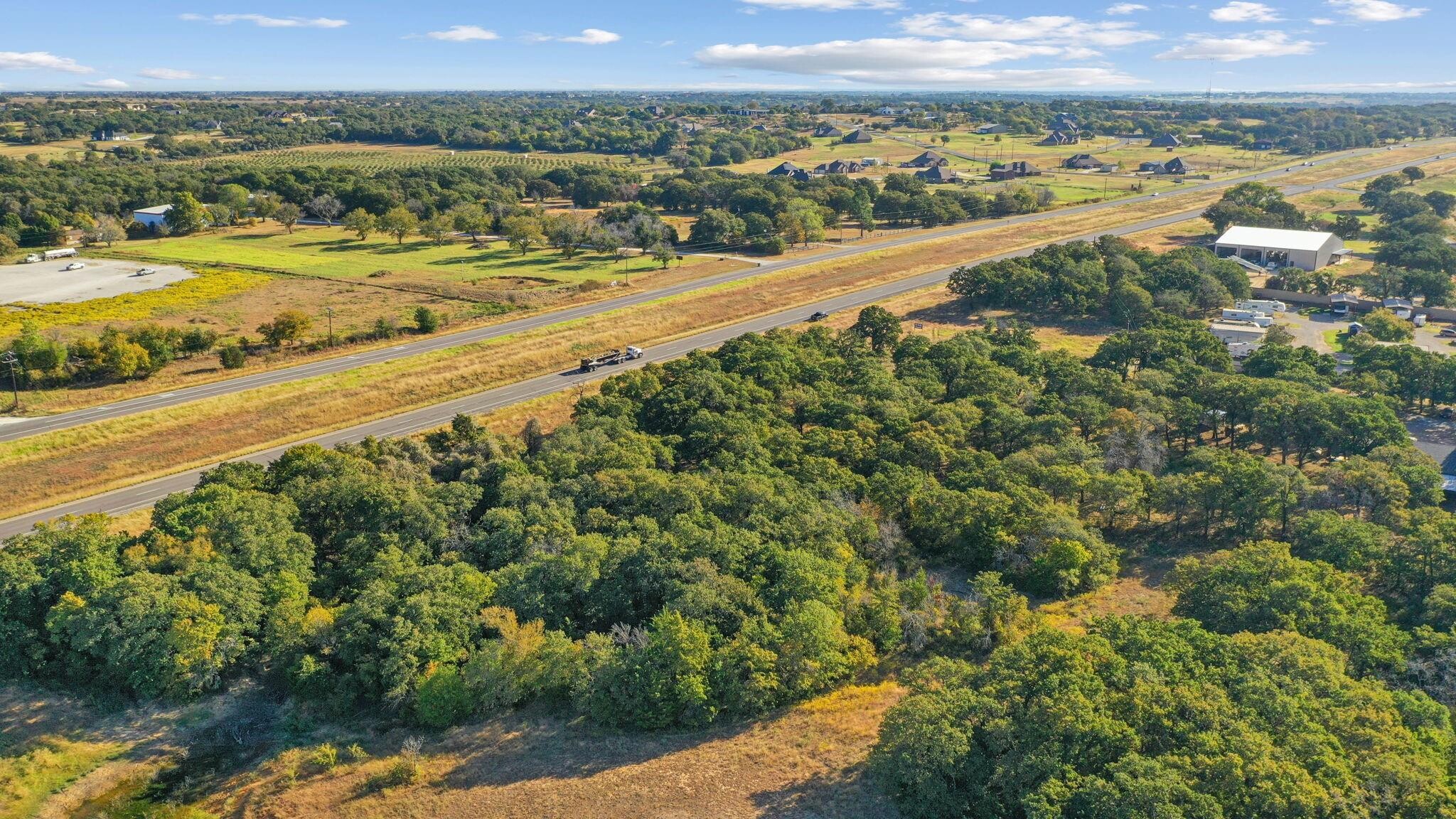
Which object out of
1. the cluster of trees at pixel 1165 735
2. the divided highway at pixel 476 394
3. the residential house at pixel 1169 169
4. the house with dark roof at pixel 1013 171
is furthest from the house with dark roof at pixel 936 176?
the cluster of trees at pixel 1165 735

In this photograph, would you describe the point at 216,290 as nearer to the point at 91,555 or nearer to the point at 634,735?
the point at 91,555

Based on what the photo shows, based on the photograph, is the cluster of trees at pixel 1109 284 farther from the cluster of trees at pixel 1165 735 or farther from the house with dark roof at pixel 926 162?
the house with dark roof at pixel 926 162

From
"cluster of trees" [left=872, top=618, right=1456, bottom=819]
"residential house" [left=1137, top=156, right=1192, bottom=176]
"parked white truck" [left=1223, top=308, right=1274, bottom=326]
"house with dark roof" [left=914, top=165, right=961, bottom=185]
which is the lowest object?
"cluster of trees" [left=872, top=618, right=1456, bottom=819]

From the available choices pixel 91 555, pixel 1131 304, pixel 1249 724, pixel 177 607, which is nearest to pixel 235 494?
pixel 91 555

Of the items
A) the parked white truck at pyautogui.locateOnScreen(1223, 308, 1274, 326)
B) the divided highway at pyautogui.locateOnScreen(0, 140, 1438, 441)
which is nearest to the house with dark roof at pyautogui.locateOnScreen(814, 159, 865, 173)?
the divided highway at pyautogui.locateOnScreen(0, 140, 1438, 441)

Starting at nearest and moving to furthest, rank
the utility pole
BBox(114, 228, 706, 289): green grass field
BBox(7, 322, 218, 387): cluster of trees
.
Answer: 1. the utility pole
2. BBox(7, 322, 218, 387): cluster of trees
3. BBox(114, 228, 706, 289): green grass field

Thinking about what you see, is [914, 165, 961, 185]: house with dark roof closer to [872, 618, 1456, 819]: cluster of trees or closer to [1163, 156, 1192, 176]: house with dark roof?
[1163, 156, 1192, 176]: house with dark roof
